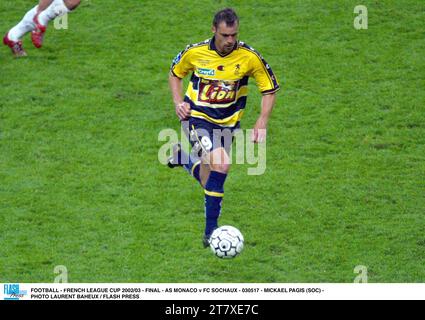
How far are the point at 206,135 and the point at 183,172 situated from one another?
2343mm

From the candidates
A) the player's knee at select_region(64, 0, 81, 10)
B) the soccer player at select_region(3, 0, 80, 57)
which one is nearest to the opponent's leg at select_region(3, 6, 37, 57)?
the soccer player at select_region(3, 0, 80, 57)

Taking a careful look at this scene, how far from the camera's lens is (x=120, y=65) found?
1652cm

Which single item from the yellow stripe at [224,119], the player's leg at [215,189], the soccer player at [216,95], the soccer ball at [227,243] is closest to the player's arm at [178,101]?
the soccer player at [216,95]

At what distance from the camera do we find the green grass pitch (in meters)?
12.0

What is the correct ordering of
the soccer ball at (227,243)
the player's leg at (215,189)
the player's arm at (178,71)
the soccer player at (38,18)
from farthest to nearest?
the soccer player at (38,18) → the player's arm at (178,71) → the player's leg at (215,189) → the soccer ball at (227,243)

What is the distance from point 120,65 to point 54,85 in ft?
3.92

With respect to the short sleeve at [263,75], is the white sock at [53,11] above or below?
above

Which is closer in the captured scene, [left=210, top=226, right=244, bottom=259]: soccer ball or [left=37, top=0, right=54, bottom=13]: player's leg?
[left=210, top=226, right=244, bottom=259]: soccer ball

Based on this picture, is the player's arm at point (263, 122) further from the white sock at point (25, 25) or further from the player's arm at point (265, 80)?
the white sock at point (25, 25)

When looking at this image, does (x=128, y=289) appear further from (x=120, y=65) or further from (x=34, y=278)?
(x=120, y=65)

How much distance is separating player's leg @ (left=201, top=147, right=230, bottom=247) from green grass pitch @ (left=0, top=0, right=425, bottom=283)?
23.0 inches

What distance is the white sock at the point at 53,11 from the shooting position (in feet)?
53.4

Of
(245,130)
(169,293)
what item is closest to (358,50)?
(245,130)

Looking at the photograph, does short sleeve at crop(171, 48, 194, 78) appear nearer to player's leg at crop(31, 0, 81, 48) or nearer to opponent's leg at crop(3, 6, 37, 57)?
player's leg at crop(31, 0, 81, 48)
